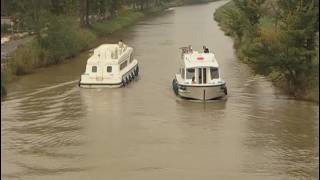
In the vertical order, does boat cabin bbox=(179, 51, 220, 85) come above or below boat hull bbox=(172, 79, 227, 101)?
above

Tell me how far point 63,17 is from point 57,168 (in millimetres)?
28485

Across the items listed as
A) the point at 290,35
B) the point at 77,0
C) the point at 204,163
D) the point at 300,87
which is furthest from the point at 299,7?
the point at 77,0

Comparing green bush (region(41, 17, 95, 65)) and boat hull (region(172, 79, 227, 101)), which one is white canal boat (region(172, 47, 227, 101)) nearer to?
boat hull (region(172, 79, 227, 101))

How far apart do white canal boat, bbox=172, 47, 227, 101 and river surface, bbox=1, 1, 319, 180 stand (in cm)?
54

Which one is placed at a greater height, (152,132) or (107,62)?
(107,62)

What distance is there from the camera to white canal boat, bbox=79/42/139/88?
107 ft

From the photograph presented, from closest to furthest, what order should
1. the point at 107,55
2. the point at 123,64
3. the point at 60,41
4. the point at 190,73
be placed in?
the point at 190,73, the point at 107,55, the point at 123,64, the point at 60,41

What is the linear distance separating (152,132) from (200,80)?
7.29m

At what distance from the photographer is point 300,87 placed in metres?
29.1

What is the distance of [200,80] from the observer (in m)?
29.7

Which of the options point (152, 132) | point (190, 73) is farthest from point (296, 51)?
point (152, 132)

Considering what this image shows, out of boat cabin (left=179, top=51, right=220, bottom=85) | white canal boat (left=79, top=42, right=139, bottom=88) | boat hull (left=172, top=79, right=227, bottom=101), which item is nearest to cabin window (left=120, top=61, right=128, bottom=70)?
white canal boat (left=79, top=42, right=139, bottom=88)

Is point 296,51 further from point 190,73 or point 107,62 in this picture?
point 107,62

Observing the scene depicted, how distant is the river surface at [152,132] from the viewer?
734 inches
